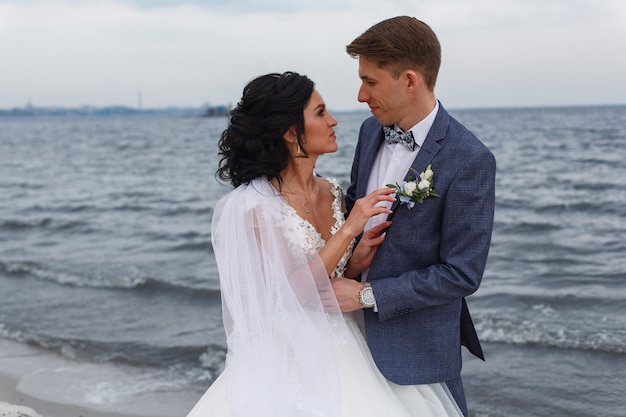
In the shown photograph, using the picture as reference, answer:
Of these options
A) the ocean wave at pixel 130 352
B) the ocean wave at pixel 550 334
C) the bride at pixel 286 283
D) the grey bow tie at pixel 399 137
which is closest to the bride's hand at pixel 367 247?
the bride at pixel 286 283

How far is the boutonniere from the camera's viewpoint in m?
→ 2.93

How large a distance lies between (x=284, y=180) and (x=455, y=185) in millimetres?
819

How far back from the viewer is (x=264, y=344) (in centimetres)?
304

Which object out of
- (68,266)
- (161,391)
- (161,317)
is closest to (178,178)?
(68,266)

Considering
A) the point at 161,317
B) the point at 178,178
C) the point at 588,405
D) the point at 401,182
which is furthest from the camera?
the point at 178,178

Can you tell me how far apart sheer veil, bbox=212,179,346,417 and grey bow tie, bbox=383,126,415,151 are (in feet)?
2.04

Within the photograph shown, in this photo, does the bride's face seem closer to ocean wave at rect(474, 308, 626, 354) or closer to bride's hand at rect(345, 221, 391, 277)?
bride's hand at rect(345, 221, 391, 277)

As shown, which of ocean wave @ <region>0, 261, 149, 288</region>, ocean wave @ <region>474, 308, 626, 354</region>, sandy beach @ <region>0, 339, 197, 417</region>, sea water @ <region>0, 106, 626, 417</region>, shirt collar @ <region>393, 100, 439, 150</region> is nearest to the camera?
shirt collar @ <region>393, 100, 439, 150</region>

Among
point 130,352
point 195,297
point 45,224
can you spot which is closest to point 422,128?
point 130,352

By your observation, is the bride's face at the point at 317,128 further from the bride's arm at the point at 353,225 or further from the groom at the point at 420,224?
the bride's arm at the point at 353,225

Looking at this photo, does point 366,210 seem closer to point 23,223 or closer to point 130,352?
point 130,352

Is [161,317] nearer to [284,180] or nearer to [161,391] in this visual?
[161,391]

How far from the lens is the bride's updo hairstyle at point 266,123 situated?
10.5ft

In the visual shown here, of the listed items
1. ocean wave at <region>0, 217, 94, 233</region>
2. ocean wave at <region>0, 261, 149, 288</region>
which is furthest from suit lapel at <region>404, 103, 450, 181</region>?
ocean wave at <region>0, 217, 94, 233</region>
